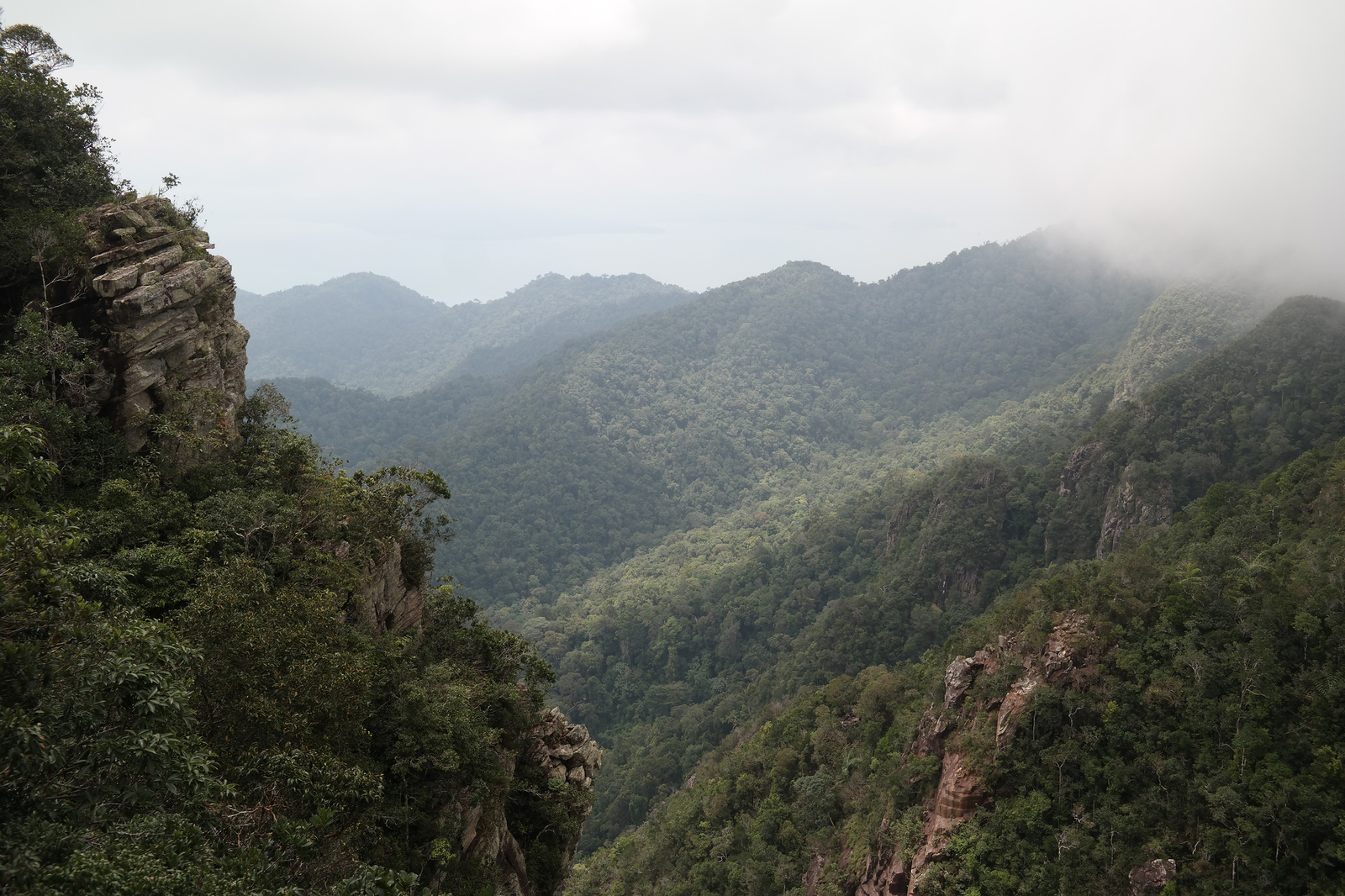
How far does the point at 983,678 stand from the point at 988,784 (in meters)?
4.91

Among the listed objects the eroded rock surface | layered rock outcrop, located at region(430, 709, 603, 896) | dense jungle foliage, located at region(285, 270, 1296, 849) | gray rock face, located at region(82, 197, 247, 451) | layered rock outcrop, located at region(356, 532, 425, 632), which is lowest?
dense jungle foliage, located at region(285, 270, 1296, 849)

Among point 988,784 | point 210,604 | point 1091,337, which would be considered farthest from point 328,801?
point 1091,337

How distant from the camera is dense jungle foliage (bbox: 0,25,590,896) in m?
7.84

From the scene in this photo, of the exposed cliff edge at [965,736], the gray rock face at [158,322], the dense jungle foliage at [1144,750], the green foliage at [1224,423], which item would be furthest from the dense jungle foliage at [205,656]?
the green foliage at [1224,423]

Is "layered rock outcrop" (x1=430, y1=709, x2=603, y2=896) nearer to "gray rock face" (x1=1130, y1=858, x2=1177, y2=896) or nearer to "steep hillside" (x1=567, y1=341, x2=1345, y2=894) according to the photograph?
"steep hillside" (x1=567, y1=341, x2=1345, y2=894)

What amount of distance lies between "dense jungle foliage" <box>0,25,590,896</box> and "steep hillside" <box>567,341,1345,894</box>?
17.1 meters

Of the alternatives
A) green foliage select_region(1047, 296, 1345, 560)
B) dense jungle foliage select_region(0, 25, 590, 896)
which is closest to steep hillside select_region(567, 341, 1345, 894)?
green foliage select_region(1047, 296, 1345, 560)

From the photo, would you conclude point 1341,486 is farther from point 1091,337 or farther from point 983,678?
point 1091,337

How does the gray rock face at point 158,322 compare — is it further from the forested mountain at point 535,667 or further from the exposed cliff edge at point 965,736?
the exposed cliff edge at point 965,736

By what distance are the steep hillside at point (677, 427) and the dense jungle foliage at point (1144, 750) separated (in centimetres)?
7884

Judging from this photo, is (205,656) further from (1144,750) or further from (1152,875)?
(1144,750)

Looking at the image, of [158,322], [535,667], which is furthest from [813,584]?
[158,322]

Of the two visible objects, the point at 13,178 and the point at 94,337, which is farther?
the point at 13,178

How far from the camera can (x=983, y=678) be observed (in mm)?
32812
